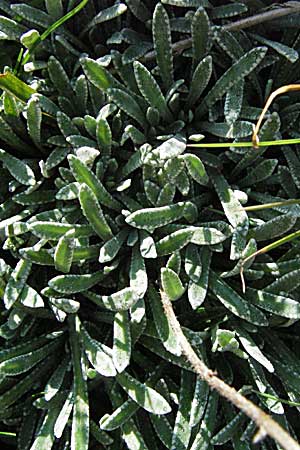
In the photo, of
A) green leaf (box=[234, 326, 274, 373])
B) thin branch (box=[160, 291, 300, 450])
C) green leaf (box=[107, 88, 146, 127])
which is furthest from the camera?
green leaf (box=[107, 88, 146, 127])

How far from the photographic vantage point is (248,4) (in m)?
1.44

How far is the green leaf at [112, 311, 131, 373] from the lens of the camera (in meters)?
1.22

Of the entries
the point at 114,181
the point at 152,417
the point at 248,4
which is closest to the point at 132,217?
the point at 114,181

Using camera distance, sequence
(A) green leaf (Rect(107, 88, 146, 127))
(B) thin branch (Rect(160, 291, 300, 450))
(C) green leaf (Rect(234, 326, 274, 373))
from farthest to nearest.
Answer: (A) green leaf (Rect(107, 88, 146, 127)) → (C) green leaf (Rect(234, 326, 274, 373)) → (B) thin branch (Rect(160, 291, 300, 450))

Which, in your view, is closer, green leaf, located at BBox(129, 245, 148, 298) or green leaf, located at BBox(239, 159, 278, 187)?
green leaf, located at BBox(129, 245, 148, 298)

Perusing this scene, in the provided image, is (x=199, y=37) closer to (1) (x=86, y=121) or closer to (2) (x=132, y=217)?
(1) (x=86, y=121)

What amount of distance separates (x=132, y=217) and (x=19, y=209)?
31 centimetres

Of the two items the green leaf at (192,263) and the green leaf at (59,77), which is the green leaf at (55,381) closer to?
the green leaf at (192,263)

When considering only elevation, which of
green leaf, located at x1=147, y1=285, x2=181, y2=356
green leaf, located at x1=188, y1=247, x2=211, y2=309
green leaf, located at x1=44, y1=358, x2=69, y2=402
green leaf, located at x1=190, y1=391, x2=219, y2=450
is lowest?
green leaf, located at x1=190, y1=391, x2=219, y2=450

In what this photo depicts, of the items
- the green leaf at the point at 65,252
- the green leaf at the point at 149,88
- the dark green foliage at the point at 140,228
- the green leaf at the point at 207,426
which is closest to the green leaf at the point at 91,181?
the dark green foliage at the point at 140,228

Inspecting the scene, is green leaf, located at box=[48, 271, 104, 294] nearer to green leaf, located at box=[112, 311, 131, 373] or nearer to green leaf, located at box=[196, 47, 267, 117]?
green leaf, located at box=[112, 311, 131, 373]

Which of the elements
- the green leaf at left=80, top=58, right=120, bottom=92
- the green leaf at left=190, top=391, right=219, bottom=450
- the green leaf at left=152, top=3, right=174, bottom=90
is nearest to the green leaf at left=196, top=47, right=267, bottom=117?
the green leaf at left=152, top=3, right=174, bottom=90

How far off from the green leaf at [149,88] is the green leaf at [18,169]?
0.29 m

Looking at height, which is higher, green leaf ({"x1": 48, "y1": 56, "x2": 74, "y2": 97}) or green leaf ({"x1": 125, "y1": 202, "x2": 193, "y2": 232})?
green leaf ({"x1": 48, "y1": 56, "x2": 74, "y2": 97})
